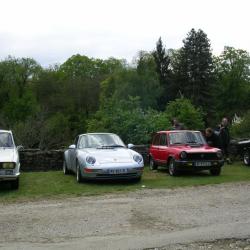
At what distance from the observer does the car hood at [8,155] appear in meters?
13.5

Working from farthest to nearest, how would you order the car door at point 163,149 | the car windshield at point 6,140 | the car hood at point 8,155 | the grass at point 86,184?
the car door at point 163,149, the car windshield at point 6,140, the car hood at point 8,155, the grass at point 86,184

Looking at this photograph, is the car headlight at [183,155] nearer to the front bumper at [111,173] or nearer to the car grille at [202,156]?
the car grille at [202,156]

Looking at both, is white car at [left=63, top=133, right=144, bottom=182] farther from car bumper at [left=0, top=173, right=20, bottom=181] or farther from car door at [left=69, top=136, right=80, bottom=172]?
car bumper at [left=0, top=173, right=20, bottom=181]

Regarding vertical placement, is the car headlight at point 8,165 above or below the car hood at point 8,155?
below

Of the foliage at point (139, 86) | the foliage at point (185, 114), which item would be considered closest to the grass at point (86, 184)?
the foliage at point (185, 114)

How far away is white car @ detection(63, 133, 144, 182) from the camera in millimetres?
14484

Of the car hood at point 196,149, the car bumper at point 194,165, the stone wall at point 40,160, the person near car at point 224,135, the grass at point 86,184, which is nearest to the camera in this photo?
the grass at point 86,184

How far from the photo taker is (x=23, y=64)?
258 ft

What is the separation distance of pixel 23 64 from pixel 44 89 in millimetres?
5480

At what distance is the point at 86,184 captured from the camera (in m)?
14.9

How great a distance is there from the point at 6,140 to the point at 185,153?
5.41 metres

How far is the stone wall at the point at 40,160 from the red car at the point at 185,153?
3757mm

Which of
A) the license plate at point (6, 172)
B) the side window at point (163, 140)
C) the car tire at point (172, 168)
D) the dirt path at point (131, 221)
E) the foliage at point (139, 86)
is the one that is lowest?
the dirt path at point (131, 221)

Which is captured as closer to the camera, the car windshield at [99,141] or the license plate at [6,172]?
the license plate at [6,172]
